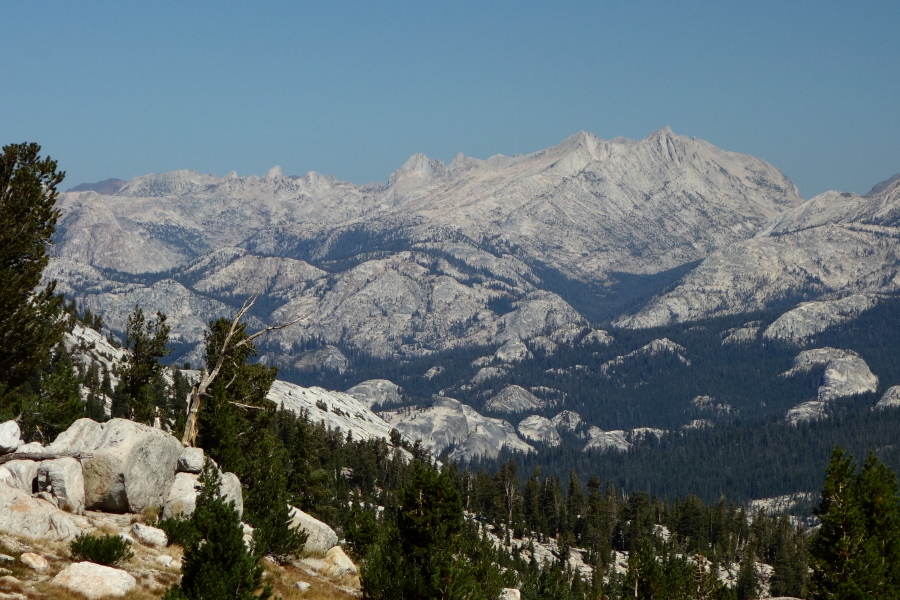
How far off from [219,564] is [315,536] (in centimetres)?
2531

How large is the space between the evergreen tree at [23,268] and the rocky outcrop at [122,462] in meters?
10.5

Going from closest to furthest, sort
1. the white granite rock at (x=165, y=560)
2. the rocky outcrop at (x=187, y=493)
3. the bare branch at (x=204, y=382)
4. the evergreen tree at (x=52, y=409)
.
A: the white granite rock at (x=165, y=560) < the rocky outcrop at (x=187, y=493) < the evergreen tree at (x=52, y=409) < the bare branch at (x=204, y=382)

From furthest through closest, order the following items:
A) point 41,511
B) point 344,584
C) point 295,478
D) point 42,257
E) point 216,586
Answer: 1. point 295,478
2. point 42,257
3. point 344,584
4. point 41,511
5. point 216,586

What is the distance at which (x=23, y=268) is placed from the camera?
2613 inches

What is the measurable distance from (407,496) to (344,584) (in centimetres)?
1012

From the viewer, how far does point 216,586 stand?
3912cm

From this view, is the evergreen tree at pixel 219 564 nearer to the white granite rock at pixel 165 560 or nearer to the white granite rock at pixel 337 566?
the white granite rock at pixel 165 560

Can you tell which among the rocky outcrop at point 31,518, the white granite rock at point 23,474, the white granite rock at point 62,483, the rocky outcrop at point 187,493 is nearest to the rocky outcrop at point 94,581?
the rocky outcrop at point 31,518

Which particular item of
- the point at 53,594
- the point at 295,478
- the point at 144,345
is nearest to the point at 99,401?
the point at 295,478

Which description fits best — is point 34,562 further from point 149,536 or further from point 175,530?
point 175,530

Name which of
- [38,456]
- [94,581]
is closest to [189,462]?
[38,456]

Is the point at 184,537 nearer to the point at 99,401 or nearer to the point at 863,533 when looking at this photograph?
the point at 863,533

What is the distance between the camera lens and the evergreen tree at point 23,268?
63750 millimetres

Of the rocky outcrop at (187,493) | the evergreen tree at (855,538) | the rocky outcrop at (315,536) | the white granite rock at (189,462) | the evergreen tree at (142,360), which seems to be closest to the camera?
the rocky outcrop at (187,493)
